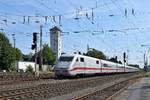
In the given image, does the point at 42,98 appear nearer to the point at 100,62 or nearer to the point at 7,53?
the point at 100,62

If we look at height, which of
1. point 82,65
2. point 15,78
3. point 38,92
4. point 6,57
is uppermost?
point 6,57

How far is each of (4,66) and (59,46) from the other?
206ft

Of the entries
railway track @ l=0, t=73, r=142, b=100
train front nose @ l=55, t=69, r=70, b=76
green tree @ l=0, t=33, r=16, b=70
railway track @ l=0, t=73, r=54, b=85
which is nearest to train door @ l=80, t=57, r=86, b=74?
train front nose @ l=55, t=69, r=70, b=76

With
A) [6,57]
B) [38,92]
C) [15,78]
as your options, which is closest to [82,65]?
[15,78]

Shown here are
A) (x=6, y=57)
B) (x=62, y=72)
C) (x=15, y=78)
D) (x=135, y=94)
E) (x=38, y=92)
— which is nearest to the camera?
(x=38, y=92)

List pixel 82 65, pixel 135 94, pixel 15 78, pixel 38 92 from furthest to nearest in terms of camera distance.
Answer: pixel 82 65 < pixel 15 78 < pixel 135 94 < pixel 38 92

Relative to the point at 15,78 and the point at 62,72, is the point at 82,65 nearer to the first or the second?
→ the point at 62,72

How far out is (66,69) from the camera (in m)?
48.1

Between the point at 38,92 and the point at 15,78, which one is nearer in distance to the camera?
the point at 38,92

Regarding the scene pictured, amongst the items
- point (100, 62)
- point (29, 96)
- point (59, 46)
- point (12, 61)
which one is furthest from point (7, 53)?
point (29, 96)

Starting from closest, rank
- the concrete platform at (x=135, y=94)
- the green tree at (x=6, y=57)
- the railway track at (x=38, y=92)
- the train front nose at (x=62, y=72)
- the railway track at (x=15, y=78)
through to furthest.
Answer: the railway track at (x=38, y=92) → the concrete platform at (x=135, y=94) → the railway track at (x=15, y=78) → the train front nose at (x=62, y=72) → the green tree at (x=6, y=57)

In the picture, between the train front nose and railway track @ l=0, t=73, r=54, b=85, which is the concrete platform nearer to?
railway track @ l=0, t=73, r=54, b=85

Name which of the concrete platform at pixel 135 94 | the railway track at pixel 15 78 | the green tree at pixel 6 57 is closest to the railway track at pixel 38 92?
the concrete platform at pixel 135 94

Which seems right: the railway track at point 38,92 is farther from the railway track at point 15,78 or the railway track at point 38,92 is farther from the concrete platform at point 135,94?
the railway track at point 15,78
